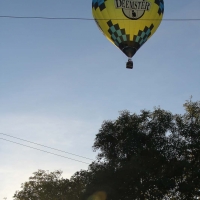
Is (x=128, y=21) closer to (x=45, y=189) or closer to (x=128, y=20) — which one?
(x=128, y=20)

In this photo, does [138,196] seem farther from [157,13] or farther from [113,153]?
[157,13]

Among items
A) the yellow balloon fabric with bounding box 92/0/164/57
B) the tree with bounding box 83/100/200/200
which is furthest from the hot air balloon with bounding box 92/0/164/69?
the tree with bounding box 83/100/200/200

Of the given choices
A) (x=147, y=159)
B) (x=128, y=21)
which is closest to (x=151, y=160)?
(x=147, y=159)

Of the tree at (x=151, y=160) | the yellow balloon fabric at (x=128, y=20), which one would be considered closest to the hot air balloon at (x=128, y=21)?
the yellow balloon fabric at (x=128, y=20)

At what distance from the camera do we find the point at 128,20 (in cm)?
3309

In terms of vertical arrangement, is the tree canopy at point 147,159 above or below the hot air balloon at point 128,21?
below

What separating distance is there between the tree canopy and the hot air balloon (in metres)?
9.59

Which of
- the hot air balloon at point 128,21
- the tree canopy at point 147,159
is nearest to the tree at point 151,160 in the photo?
the tree canopy at point 147,159

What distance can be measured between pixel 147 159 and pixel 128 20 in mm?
14077

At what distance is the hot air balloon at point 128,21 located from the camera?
33156 mm

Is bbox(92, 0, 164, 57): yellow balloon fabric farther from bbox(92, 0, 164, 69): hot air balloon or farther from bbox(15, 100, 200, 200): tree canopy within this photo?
bbox(15, 100, 200, 200): tree canopy

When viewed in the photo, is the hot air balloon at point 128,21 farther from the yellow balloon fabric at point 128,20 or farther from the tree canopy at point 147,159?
the tree canopy at point 147,159

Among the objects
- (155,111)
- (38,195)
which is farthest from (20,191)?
(155,111)

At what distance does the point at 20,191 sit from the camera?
6588 centimetres
